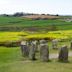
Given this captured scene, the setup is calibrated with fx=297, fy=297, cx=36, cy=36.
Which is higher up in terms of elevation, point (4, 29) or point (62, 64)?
point (62, 64)

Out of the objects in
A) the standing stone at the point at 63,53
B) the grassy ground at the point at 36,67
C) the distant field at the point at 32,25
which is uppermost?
the standing stone at the point at 63,53

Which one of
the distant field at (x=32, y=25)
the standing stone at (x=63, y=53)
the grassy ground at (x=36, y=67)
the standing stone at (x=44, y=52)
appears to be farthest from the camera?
the distant field at (x=32, y=25)

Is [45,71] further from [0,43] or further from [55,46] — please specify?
[0,43]

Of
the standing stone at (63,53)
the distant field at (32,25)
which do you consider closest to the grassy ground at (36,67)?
the standing stone at (63,53)

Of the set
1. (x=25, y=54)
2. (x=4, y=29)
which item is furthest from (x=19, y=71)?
(x=4, y=29)

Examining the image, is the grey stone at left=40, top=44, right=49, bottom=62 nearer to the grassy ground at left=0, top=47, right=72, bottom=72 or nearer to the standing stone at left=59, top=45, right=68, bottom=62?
the grassy ground at left=0, top=47, right=72, bottom=72

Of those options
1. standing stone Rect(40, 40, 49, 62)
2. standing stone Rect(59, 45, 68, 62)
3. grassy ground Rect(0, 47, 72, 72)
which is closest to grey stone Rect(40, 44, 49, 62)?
standing stone Rect(40, 40, 49, 62)

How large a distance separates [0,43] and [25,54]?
53.7ft

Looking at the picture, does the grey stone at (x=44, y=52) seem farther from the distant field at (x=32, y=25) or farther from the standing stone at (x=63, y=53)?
the distant field at (x=32, y=25)

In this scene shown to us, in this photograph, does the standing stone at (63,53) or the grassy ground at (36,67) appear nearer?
the grassy ground at (36,67)

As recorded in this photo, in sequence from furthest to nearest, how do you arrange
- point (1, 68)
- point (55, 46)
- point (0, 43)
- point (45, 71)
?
point (0, 43), point (55, 46), point (1, 68), point (45, 71)

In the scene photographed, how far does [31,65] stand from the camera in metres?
21.1

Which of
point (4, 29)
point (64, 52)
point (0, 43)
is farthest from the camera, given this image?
point (4, 29)

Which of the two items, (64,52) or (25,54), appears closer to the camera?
(64,52)
